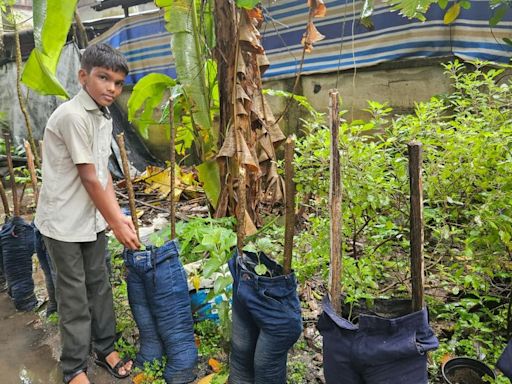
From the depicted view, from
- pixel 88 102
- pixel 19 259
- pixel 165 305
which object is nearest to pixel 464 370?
pixel 165 305

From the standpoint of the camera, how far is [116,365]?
7.71 ft

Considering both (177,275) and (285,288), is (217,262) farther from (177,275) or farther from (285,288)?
(285,288)

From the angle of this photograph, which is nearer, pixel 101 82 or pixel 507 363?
pixel 507 363

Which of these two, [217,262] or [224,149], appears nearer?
[217,262]

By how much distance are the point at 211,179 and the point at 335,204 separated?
199 cm

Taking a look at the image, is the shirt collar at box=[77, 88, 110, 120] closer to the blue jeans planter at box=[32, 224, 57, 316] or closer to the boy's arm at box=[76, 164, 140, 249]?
the boy's arm at box=[76, 164, 140, 249]

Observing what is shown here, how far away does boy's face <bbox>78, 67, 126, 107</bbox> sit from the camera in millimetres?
2039

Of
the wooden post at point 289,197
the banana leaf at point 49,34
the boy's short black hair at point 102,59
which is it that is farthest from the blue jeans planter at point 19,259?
the wooden post at point 289,197

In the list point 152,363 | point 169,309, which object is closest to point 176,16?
point 169,309

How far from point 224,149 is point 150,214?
228 centimetres

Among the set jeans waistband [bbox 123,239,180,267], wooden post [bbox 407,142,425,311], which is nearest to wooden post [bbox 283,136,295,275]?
wooden post [bbox 407,142,425,311]

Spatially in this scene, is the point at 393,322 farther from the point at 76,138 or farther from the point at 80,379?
the point at 80,379

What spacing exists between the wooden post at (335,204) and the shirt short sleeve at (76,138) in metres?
1.23

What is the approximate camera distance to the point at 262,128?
3170 mm
